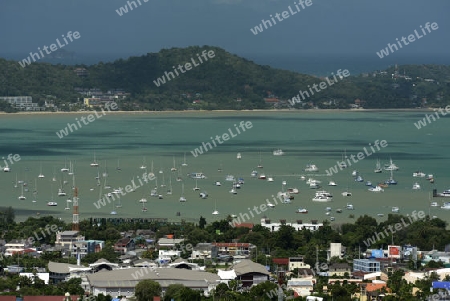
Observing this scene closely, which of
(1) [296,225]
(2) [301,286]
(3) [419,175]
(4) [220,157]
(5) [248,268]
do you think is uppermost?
(4) [220,157]

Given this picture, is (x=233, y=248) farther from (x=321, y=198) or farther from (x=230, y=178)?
(x=230, y=178)

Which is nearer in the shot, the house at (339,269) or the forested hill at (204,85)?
the house at (339,269)

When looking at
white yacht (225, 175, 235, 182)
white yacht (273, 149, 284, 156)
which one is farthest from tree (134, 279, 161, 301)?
white yacht (273, 149, 284, 156)

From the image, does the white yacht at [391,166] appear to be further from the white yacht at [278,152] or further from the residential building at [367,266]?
the residential building at [367,266]

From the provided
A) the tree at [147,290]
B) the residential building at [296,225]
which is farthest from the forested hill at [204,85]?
the tree at [147,290]

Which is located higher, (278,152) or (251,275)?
(278,152)

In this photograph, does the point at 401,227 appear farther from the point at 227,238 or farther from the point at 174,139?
the point at 174,139

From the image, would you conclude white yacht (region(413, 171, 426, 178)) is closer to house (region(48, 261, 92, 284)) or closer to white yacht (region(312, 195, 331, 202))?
white yacht (region(312, 195, 331, 202))

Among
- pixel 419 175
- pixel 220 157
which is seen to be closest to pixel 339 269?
pixel 419 175
